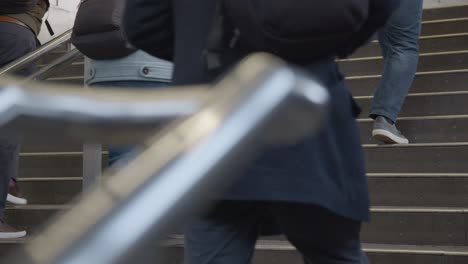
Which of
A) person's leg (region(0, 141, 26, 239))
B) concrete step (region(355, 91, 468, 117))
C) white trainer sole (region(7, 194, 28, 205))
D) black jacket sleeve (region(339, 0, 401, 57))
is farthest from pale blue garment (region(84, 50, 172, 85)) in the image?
concrete step (region(355, 91, 468, 117))

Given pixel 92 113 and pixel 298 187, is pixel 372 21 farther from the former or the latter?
pixel 92 113

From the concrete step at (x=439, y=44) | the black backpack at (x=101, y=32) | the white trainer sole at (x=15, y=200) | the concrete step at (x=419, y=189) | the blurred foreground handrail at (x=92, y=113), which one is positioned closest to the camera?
the blurred foreground handrail at (x=92, y=113)

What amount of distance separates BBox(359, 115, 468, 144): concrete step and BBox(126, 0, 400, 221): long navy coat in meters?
2.20

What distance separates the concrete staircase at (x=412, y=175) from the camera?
2.51 meters

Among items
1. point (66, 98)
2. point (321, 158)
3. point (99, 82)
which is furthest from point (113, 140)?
point (99, 82)

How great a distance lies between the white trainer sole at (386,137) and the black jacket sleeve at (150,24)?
6.50ft

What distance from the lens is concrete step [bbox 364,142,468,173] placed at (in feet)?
9.85

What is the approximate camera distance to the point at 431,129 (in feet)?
11.1

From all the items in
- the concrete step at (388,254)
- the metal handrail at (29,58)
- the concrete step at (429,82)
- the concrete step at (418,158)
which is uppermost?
the metal handrail at (29,58)

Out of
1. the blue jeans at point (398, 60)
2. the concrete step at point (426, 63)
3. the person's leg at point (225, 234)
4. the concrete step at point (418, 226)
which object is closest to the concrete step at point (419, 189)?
the concrete step at point (418, 226)

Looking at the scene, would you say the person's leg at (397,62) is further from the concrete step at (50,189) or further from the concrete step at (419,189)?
the concrete step at (50,189)

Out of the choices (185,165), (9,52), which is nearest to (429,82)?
(9,52)

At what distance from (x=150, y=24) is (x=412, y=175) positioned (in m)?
1.77

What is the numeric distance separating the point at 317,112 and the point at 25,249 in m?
0.20
